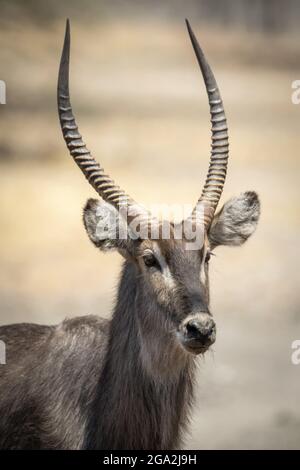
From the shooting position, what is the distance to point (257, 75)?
22.6 metres

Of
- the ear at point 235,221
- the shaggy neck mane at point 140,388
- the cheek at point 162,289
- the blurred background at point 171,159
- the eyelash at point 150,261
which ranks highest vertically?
the blurred background at point 171,159

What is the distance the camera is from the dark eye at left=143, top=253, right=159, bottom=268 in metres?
9.13

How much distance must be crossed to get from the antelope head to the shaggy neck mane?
0.14m

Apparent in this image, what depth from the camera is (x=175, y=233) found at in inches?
361

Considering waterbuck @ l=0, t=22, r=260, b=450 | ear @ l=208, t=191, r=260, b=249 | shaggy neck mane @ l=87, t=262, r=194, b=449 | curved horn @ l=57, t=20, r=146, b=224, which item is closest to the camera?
waterbuck @ l=0, t=22, r=260, b=450

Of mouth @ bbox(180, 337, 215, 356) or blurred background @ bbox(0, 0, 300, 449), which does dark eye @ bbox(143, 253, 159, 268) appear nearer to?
mouth @ bbox(180, 337, 215, 356)

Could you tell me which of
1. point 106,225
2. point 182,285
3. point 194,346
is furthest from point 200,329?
point 106,225

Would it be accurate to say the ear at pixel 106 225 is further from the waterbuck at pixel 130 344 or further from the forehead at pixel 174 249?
the forehead at pixel 174 249

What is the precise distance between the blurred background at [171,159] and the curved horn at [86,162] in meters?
4.76

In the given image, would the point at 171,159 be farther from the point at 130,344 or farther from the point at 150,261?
the point at 150,261

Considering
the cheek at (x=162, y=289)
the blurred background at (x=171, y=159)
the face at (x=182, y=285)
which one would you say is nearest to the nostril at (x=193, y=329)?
the face at (x=182, y=285)

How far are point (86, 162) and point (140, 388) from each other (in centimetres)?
177

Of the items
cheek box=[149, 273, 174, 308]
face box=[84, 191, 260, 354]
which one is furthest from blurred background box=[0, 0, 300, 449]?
cheek box=[149, 273, 174, 308]

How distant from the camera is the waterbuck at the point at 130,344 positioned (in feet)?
29.8
